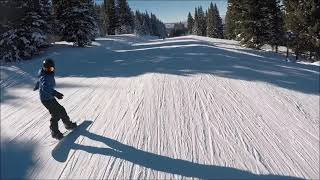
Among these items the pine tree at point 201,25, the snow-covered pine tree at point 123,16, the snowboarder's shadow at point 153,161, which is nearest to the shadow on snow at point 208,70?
the snowboarder's shadow at point 153,161

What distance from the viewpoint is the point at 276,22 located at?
35.7m

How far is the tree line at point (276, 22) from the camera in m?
30.6

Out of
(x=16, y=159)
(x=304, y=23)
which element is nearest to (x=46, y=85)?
(x=16, y=159)

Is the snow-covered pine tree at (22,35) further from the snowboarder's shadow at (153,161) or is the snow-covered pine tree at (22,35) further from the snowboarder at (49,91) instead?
the snowboarder's shadow at (153,161)

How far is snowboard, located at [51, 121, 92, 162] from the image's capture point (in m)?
6.86

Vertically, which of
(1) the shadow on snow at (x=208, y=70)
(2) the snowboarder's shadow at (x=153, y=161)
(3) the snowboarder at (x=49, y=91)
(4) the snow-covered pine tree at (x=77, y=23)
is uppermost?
(4) the snow-covered pine tree at (x=77, y=23)

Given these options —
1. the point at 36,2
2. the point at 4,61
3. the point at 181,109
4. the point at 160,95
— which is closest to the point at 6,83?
the point at 160,95

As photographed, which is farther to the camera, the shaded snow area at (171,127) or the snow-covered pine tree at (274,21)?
the snow-covered pine tree at (274,21)

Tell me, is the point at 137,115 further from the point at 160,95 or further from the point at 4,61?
the point at 4,61

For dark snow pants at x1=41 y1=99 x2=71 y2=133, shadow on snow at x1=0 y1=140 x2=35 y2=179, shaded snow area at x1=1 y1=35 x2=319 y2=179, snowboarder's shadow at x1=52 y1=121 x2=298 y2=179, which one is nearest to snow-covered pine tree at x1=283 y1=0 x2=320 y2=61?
shaded snow area at x1=1 y1=35 x2=319 y2=179

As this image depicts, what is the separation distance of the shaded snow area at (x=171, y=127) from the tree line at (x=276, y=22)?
1790cm

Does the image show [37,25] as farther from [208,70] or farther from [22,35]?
[208,70]

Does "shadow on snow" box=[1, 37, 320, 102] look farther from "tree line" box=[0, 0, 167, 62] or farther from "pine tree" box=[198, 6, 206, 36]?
"pine tree" box=[198, 6, 206, 36]

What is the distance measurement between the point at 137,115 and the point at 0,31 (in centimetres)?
1896
